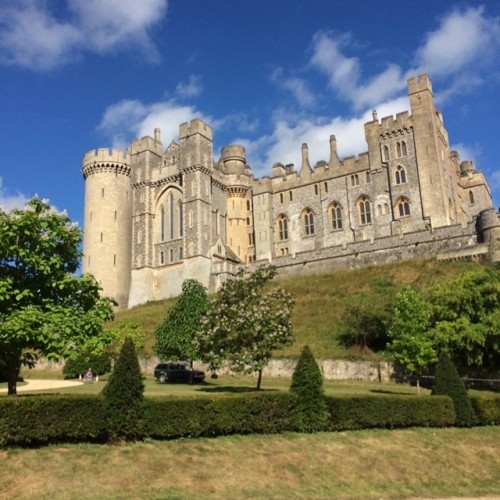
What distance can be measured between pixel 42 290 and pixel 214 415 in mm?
6960

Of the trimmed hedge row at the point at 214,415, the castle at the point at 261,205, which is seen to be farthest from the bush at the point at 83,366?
the castle at the point at 261,205

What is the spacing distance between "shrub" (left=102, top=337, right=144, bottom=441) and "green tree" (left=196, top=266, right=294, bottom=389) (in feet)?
30.0

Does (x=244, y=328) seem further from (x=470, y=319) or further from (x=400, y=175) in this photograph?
(x=400, y=175)

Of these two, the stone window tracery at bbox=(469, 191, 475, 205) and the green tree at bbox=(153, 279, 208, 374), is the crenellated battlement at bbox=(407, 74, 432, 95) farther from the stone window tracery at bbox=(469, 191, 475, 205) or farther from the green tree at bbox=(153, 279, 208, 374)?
the green tree at bbox=(153, 279, 208, 374)

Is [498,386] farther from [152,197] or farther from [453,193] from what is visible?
[152,197]

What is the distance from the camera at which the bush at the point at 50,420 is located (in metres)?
13.9

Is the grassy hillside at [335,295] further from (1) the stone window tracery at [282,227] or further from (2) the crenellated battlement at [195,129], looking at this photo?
(2) the crenellated battlement at [195,129]

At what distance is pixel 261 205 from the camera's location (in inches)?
2581

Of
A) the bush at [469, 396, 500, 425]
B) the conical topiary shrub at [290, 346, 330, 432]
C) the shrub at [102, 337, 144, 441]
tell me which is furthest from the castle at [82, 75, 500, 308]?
the shrub at [102, 337, 144, 441]

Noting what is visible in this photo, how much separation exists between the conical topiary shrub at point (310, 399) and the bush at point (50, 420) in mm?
6024

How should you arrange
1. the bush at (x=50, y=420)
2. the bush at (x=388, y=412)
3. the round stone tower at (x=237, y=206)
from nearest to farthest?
the bush at (x=50, y=420) < the bush at (x=388, y=412) < the round stone tower at (x=237, y=206)

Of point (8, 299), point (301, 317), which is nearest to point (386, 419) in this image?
point (8, 299)

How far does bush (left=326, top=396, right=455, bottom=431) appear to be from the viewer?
59.1 ft

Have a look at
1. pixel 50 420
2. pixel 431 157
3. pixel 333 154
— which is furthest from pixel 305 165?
pixel 50 420
